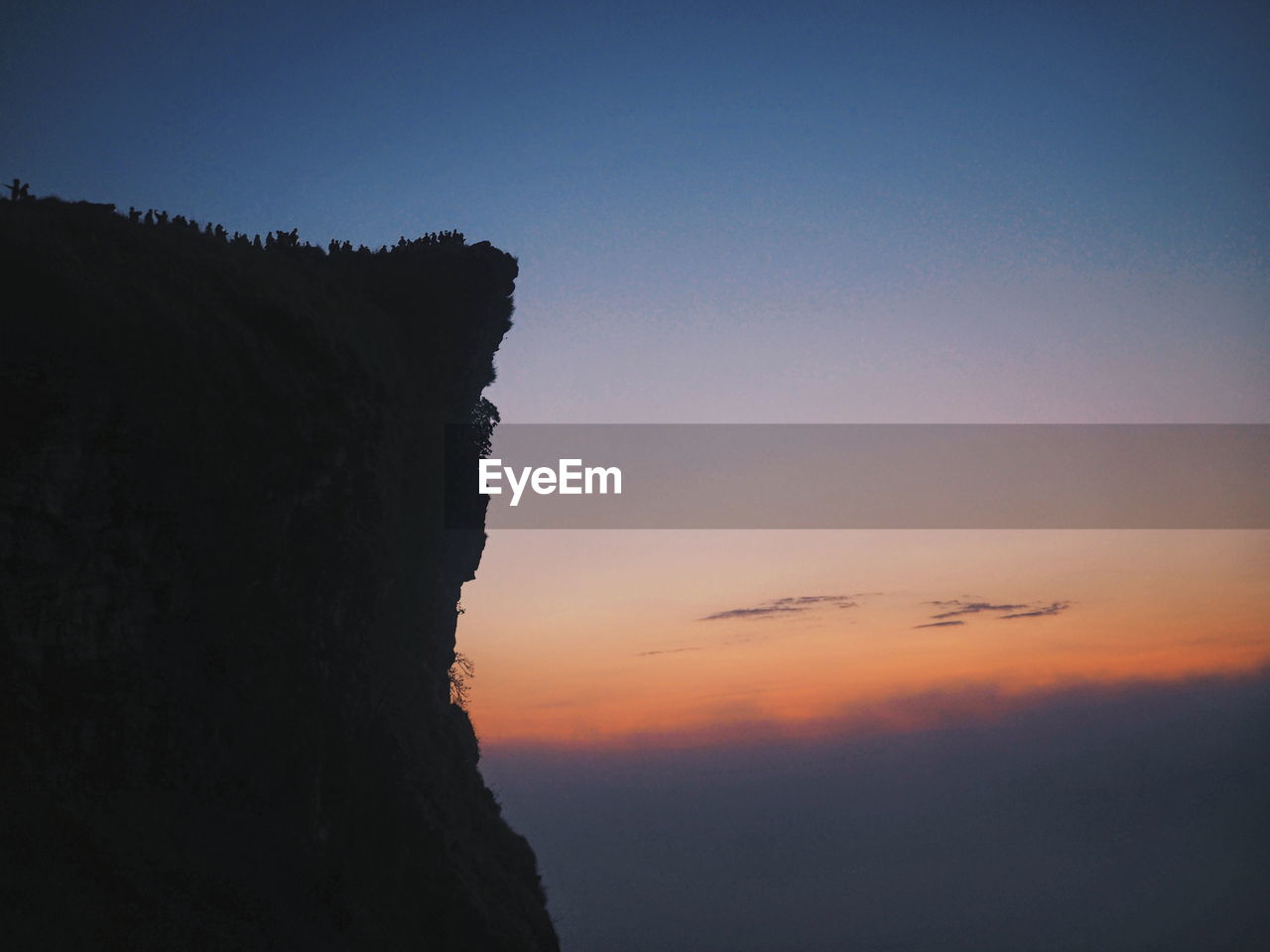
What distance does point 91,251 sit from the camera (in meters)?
21.2

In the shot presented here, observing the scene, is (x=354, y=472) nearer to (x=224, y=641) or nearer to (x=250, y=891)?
(x=224, y=641)

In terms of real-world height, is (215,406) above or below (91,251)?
below

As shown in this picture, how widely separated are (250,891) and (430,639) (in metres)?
15.1

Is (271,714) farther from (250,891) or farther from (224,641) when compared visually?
(250,891)

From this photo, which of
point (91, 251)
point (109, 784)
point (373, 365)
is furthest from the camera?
point (373, 365)

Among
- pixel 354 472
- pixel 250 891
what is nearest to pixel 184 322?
pixel 354 472

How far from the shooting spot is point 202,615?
70.5ft

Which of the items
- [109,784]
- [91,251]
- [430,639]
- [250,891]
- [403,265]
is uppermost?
[403,265]

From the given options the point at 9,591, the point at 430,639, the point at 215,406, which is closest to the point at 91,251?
the point at 215,406

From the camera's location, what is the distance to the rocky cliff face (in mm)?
18047

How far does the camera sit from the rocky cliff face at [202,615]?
59.2ft

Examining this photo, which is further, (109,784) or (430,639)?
(430,639)

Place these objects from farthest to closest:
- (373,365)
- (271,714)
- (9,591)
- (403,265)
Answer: (403,265)
(373,365)
(271,714)
(9,591)

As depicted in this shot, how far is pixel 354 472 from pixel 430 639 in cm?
1124
